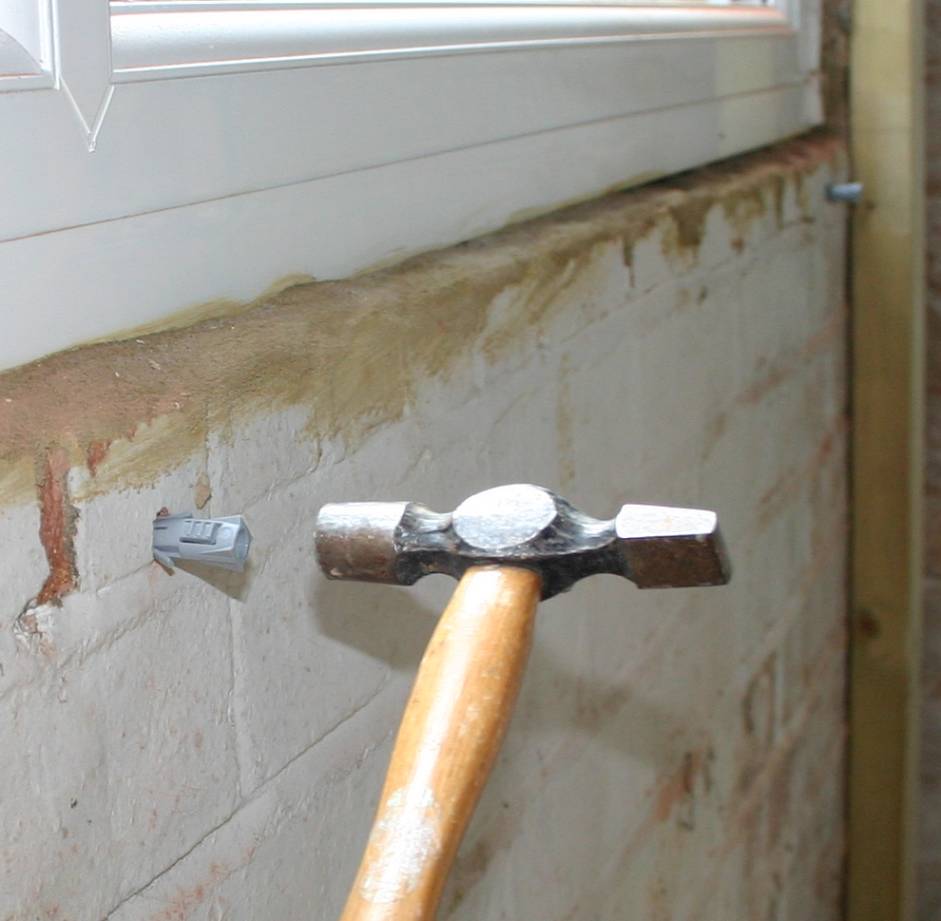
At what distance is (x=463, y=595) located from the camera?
67 centimetres

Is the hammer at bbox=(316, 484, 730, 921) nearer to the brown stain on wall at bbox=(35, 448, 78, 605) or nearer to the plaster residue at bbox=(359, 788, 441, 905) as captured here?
the plaster residue at bbox=(359, 788, 441, 905)

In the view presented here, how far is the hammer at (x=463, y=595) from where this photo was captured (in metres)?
0.60

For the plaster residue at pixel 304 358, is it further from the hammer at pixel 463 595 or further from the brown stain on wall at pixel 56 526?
the hammer at pixel 463 595

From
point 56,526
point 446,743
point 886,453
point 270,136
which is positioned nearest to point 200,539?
point 56,526

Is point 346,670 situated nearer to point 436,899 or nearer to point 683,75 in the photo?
point 436,899

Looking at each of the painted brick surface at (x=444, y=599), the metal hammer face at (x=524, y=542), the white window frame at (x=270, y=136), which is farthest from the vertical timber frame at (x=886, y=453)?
the metal hammer face at (x=524, y=542)

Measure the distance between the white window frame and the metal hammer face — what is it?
190 millimetres

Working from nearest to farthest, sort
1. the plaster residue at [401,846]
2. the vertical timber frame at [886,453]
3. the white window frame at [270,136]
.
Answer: the plaster residue at [401,846] < the white window frame at [270,136] < the vertical timber frame at [886,453]

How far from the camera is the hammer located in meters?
0.60

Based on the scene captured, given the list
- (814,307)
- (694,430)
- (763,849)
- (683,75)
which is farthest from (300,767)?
(814,307)

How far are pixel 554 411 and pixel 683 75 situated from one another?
22.9 inches

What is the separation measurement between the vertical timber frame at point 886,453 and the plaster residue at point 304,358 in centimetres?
107

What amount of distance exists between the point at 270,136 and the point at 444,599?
0.38 metres

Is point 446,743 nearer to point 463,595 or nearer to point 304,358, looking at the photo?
point 463,595
